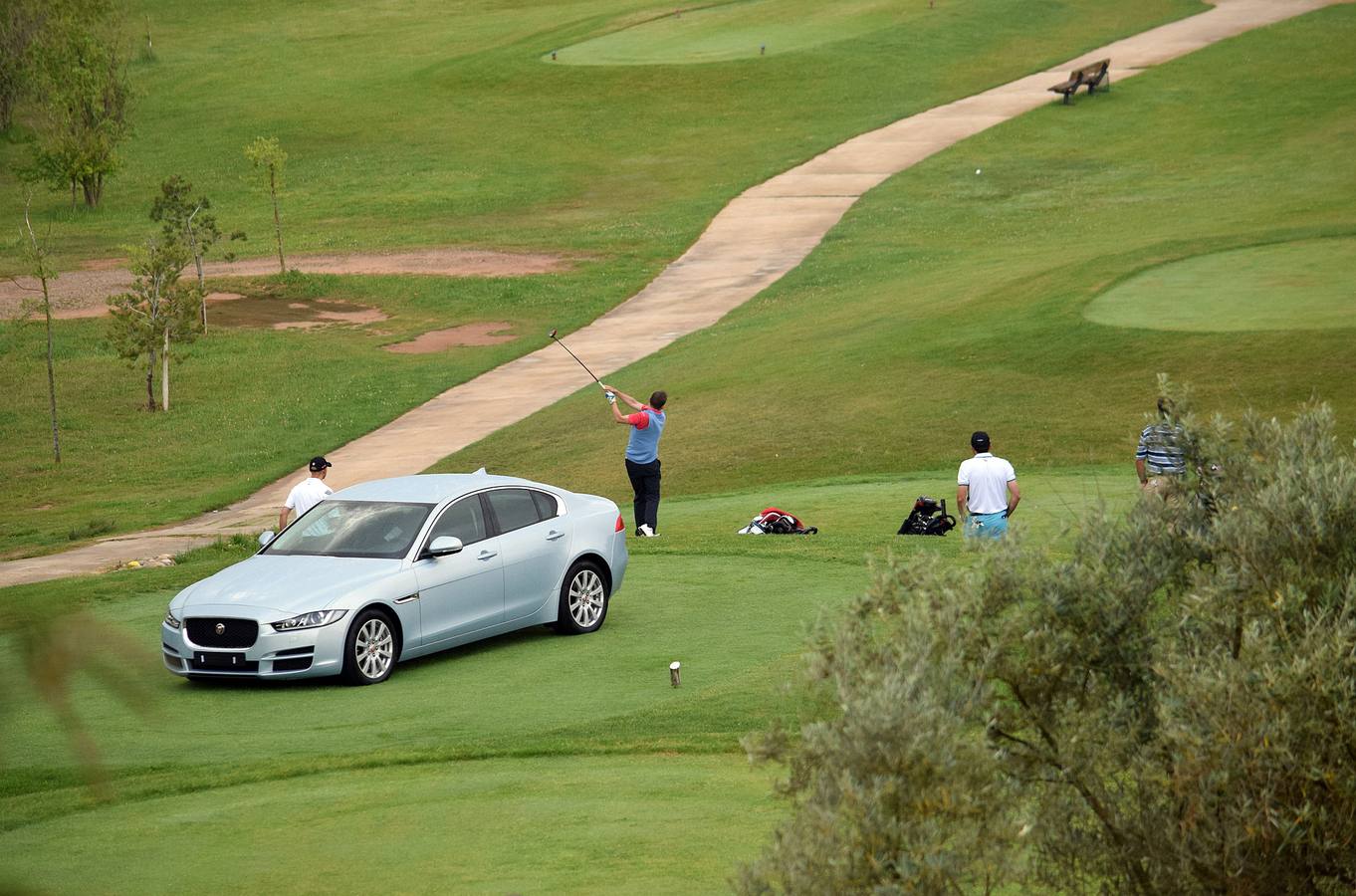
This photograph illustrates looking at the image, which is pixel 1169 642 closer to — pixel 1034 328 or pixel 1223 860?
pixel 1223 860

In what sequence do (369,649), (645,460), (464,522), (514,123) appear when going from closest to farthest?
1. (369,649)
2. (464,522)
3. (645,460)
4. (514,123)

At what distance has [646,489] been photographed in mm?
20219

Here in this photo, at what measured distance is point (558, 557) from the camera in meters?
14.6

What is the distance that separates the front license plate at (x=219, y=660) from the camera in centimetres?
1286

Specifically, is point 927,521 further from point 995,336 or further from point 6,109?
point 6,109

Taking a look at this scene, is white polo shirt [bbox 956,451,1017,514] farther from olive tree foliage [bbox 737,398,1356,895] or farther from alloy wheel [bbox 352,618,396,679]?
olive tree foliage [bbox 737,398,1356,895]

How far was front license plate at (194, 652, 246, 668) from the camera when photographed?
42.2 feet

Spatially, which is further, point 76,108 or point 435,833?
point 76,108

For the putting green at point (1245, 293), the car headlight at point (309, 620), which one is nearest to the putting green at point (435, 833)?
the car headlight at point (309, 620)

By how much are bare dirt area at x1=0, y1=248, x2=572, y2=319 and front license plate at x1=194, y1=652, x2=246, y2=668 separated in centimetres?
3242

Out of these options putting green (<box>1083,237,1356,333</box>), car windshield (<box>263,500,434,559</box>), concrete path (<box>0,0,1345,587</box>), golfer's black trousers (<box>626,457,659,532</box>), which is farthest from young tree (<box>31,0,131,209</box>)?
car windshield (<box>263,500,434,559</box>)

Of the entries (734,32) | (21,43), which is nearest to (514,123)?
(734,32)

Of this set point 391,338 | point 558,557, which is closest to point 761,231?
point 391,338

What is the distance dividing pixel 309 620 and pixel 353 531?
1.50 m
